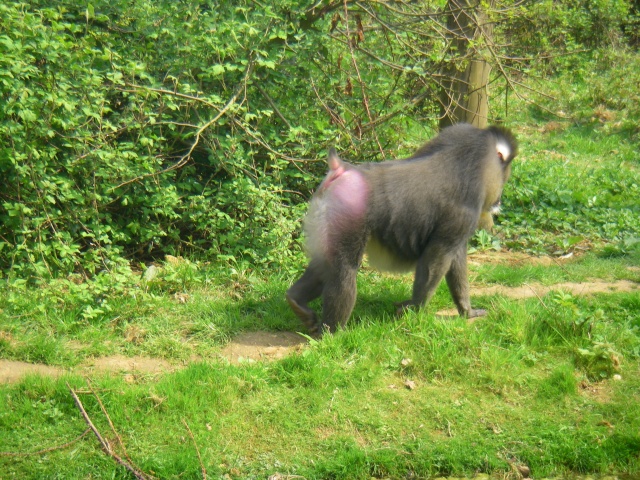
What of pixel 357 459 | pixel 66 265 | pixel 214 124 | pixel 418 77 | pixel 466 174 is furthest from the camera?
pixel 418 77

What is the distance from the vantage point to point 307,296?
20.2 ft

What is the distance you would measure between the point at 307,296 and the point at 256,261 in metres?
1.11

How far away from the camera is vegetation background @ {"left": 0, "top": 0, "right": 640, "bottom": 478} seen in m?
4.82

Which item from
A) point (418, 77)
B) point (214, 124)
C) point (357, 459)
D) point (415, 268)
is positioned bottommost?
point (357, 459)

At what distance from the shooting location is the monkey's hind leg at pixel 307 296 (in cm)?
606

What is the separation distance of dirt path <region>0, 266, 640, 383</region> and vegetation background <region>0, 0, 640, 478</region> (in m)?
0.12

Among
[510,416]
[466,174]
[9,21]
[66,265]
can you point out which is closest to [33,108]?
[9,21]

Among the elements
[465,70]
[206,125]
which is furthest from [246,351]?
[465,70]

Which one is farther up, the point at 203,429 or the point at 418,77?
the point at 418,77

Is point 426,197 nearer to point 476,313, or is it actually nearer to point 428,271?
point 428,271

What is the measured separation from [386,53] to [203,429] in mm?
5006

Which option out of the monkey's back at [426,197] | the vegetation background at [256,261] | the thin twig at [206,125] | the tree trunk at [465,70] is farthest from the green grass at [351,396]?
the tree trunk at [465,70]

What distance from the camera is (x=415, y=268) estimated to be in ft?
20.3

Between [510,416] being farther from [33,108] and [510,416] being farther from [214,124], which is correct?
[33,108]
